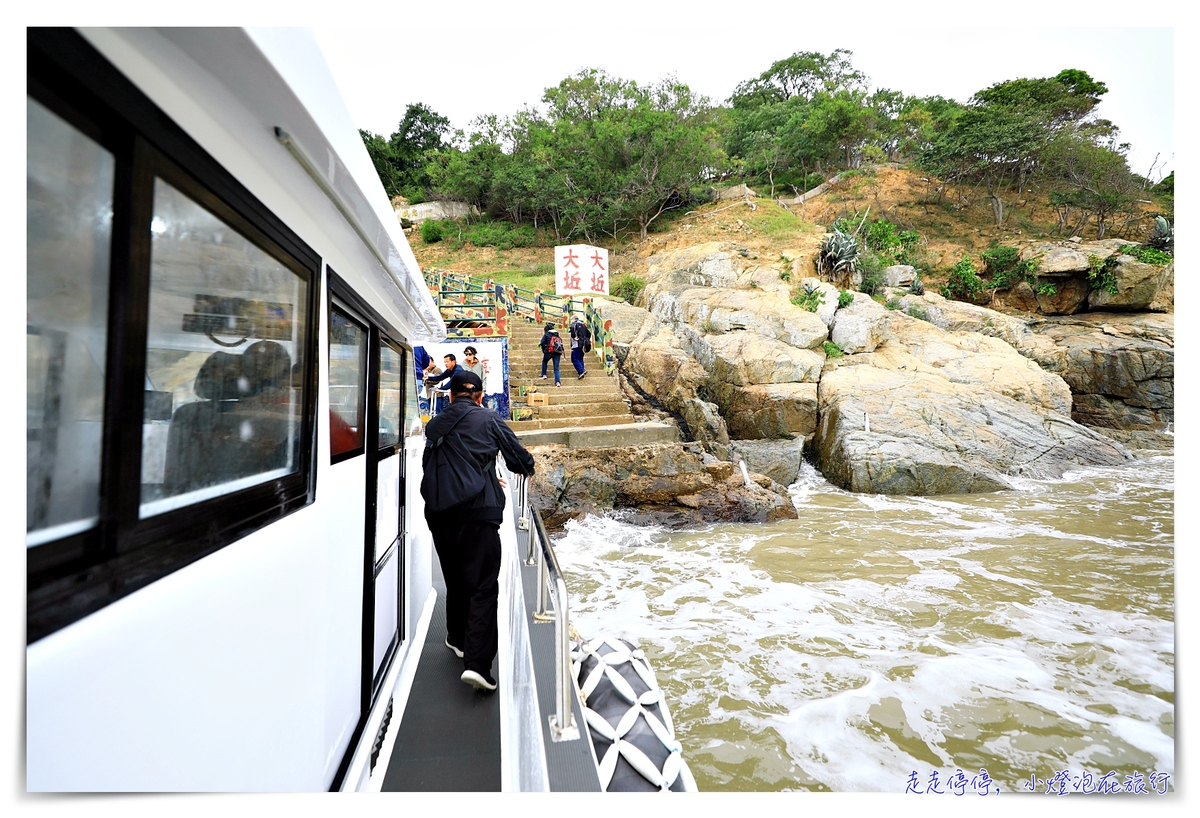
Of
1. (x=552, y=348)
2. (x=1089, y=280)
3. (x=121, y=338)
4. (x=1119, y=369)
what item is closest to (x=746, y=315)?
(x=552, y=348)

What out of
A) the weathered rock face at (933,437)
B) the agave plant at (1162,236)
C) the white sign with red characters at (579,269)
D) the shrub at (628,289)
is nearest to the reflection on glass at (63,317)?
the weathered rock face at (933,437)

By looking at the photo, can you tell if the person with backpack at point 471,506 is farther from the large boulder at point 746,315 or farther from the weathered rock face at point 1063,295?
the weathered rock face at point 1063,295

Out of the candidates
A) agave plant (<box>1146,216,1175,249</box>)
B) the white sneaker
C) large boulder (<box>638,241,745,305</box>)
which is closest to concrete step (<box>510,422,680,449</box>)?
the white sneaker

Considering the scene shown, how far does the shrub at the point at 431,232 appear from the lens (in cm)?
2564

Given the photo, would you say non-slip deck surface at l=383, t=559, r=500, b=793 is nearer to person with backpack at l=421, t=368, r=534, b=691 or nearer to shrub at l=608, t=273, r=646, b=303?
person with backpack at l=421, t=368, r=534, b=691

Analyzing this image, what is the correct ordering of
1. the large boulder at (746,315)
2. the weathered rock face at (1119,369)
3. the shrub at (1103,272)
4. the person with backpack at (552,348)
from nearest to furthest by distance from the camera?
1. the person with backpack at (552,348)
2. the large boulder at (746,315)
3. the weathered rock face at (1119,369)
4. the shrub at (1103,272)

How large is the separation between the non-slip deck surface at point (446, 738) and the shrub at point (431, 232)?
85.7ft

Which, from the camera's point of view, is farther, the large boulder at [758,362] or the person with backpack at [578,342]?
the large boulder at [758,362]

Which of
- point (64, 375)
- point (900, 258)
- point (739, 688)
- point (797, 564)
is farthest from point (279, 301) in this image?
point (900, 258)

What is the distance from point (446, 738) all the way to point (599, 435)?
5764mm

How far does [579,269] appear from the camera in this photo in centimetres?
1358

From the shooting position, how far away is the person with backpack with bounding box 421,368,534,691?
7.59 feet

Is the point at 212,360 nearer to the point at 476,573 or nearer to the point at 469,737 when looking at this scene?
the point at 476,573

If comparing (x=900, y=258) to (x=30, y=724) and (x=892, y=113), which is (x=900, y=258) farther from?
(x=30, y=724)
